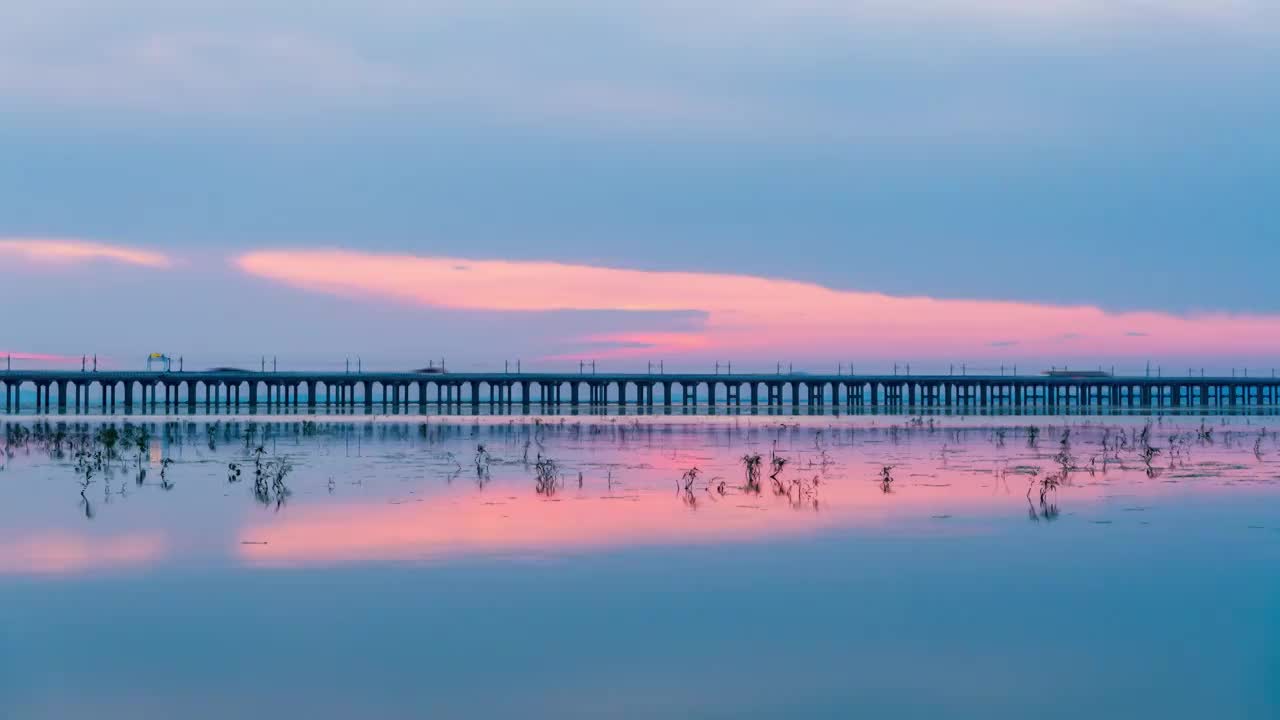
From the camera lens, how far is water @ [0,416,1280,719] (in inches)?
360

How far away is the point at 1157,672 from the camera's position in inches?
380

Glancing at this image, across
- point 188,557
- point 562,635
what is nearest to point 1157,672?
point 562,635

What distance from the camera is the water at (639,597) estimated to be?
30.0 ft

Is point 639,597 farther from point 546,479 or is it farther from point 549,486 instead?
point 546,479

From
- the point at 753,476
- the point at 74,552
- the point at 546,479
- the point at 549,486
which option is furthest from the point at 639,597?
the point at 753,476

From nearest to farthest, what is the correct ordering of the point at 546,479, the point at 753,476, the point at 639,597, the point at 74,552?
the point at 639,597, the point at 74,552, the point at 546,479, the point at 753,476

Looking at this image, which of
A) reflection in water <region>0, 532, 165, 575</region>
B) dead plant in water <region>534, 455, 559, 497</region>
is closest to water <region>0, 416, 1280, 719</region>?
reflection in water <region>0, 532, 165, 575</region>

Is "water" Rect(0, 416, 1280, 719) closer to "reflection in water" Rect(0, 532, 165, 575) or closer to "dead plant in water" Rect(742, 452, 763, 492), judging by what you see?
"reflection in water" Rect(0, 532, 165, 575)

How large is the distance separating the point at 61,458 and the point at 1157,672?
91.4 ft

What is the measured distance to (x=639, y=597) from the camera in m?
12.7

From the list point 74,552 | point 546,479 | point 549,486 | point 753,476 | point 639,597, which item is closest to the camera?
point 639,597

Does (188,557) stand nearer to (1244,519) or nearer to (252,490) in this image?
(252,490)

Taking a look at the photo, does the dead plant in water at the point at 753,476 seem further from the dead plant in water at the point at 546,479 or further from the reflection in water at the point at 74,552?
the reflection in water at the point at 74,552

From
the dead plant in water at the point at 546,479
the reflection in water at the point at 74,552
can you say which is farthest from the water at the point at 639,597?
the dead plant in water at the point at 546,479
